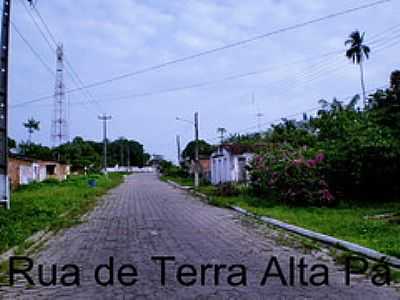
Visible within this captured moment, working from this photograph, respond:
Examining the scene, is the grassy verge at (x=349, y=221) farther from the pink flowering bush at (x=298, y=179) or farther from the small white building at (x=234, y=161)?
the small white building at (x=234, y=161)

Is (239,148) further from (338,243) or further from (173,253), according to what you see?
(173,253)

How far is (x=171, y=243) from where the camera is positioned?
11.7m

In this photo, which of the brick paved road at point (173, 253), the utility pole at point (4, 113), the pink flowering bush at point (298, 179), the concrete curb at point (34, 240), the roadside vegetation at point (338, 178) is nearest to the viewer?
the brick paved road at point (173, 253)

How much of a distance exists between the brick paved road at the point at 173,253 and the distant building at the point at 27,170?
79.5 ft

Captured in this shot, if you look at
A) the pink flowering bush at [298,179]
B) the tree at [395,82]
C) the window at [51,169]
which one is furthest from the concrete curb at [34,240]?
the window at [51,169]

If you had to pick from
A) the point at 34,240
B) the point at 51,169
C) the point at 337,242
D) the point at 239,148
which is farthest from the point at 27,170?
the point at 337,242

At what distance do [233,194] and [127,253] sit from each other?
19.6 m

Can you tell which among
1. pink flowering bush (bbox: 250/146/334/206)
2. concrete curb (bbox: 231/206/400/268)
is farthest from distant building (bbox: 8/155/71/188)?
concrete curb (bbox: 231/206/400/268)

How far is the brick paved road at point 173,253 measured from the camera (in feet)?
22.6

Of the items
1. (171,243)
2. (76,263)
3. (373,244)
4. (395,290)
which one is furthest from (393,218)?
(76,263)

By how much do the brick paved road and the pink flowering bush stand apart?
Answer: 3.59 metres

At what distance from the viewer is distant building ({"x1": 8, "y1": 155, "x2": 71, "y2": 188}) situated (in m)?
40.8

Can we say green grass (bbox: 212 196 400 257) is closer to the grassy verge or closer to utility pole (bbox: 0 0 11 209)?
the grassy verge

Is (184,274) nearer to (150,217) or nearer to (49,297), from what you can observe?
(49,297)
